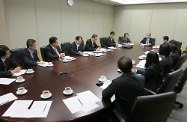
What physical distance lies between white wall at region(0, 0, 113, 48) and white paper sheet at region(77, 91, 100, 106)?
12.0 ft

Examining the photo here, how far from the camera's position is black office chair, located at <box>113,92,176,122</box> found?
3.88 feet

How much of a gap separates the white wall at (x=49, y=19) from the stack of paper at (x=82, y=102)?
366 cm

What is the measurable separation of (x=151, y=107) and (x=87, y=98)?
68 cm

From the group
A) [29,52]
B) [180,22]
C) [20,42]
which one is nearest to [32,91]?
[29,52]

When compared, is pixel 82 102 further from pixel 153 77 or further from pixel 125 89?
pixel 153 77

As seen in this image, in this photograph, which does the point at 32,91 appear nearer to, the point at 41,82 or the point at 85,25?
the point at 41,82

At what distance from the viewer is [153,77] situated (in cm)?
223

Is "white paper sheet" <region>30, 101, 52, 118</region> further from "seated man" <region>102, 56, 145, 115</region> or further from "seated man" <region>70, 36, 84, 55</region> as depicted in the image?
"seated man" <region>70, 36, 84, 55</region>

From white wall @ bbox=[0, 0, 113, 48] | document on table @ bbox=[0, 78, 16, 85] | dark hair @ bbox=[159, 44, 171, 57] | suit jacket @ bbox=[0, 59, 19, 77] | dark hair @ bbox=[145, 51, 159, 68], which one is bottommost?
document on table @ bbox=[0, 78, 16, 85]

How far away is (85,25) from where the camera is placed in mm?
7031

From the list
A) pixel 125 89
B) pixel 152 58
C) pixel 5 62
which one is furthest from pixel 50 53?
pixel 125 89

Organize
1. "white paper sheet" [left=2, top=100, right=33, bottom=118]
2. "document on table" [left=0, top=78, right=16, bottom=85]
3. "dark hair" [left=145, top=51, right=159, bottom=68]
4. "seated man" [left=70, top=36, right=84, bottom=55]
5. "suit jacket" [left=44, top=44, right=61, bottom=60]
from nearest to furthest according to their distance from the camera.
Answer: "white paper sheet" [left=2, top=100, right=33, bottom=118]
"document on table" [left=0, top=78, right=16, bottom=85]
"dark hair" [left=145, top=51, right=159, bottom=68]
"suit jacket" [left=44, top=44, right=61, bottom=60]
"seated man" [left=70, top=36, right=84, bottom=55]

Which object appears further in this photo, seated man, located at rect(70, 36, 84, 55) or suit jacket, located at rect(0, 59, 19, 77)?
seated man, located at rect(70, 36, 84, 55)

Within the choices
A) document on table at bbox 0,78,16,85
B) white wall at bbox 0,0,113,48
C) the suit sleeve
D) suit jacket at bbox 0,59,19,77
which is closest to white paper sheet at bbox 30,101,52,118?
the suit sleeve
